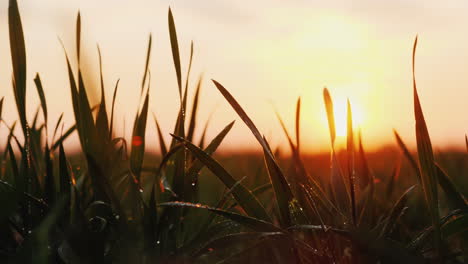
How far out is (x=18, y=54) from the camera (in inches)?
39.0

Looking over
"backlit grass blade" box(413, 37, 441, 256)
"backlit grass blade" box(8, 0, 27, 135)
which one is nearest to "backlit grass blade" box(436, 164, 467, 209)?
"backlit grass blade" box(413, 37, 441, 256)

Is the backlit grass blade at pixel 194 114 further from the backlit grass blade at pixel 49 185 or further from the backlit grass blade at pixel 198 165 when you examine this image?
the backlit grass blade at pixel 49 185

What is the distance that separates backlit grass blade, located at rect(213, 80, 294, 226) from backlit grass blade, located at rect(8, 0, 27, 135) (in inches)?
15.1

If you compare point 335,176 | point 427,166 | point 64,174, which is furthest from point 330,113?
point 64,174

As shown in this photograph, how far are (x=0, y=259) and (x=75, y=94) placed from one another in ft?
1.10

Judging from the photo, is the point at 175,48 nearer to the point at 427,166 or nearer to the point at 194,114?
the point at 194,114

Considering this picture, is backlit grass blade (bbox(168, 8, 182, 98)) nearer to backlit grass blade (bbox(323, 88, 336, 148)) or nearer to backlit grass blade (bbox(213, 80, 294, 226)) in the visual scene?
backlit grass blade (bbox(213, 80, 294, 226))

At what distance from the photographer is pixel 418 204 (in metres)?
1.78

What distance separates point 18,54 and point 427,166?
750mm

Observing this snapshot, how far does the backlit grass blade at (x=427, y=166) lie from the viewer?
825 mm

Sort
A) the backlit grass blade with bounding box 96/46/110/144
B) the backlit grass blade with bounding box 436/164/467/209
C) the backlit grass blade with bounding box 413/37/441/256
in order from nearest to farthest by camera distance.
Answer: the backlit grass blade with bounding box 413/37/441/256, the backlit grass blade with bounding box 436/164/467/209, the backlit grass blade with bounding box 96/46/110/144

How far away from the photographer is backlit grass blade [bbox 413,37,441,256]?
0.82 meters

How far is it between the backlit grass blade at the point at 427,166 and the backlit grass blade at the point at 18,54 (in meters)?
0.69

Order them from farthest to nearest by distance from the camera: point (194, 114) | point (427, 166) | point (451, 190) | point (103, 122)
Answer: point (194, 114)
point (103, 122)
point (451, 190)
point (427, 166)
